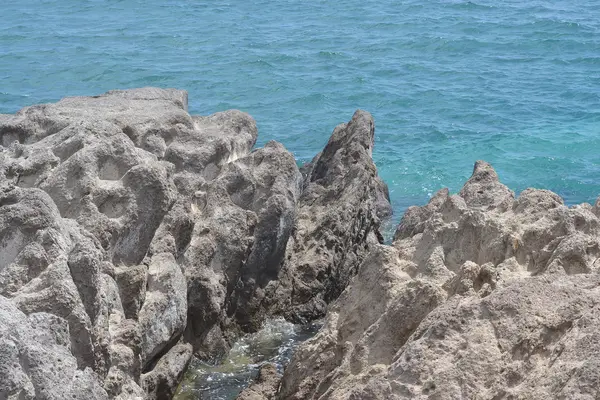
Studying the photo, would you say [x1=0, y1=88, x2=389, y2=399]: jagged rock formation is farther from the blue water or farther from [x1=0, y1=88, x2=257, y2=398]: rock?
the blue water

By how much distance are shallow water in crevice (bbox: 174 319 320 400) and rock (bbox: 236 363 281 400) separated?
48 centimetres

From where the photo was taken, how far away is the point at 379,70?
2692cm

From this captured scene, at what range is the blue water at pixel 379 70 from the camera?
2108 cm

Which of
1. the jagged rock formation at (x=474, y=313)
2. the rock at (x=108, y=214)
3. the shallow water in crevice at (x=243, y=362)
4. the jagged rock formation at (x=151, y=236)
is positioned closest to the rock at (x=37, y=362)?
the jagged rock formation at (x=151, y=236)

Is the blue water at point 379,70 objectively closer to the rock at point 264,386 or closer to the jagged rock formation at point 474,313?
the rock at point 264,386

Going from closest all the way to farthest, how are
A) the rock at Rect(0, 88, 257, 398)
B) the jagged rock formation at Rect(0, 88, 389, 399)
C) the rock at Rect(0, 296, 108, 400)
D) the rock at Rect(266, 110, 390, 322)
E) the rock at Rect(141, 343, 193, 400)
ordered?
the rock at Rect(0, 296, 108, 400)
the jagged rock formation at Rect(0, 88, 389, 399)
the rock at Rect(0, 88, 257, 398)
the rock at Rect(141, 343, 193, 400)
the rock at Rect(266, 110, 390, 322)

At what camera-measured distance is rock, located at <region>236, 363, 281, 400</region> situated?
10055 millimetres

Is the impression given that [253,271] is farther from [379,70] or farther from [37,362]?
[379,70]

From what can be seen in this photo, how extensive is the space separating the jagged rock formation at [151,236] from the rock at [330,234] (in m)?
0.02

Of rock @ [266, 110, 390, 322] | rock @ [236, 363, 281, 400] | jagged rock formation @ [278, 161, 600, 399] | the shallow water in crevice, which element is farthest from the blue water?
jagged rock formation @ [278, 161, 600, 399]

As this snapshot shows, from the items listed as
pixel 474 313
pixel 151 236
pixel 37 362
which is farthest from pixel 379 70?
pixel 37 362

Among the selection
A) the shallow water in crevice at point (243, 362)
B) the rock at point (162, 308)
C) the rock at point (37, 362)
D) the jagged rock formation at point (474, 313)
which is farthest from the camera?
the shallow water in crevice at point (243, 362)

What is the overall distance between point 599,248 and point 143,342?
4.47 metres

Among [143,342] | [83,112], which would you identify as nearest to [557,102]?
[83,112]
